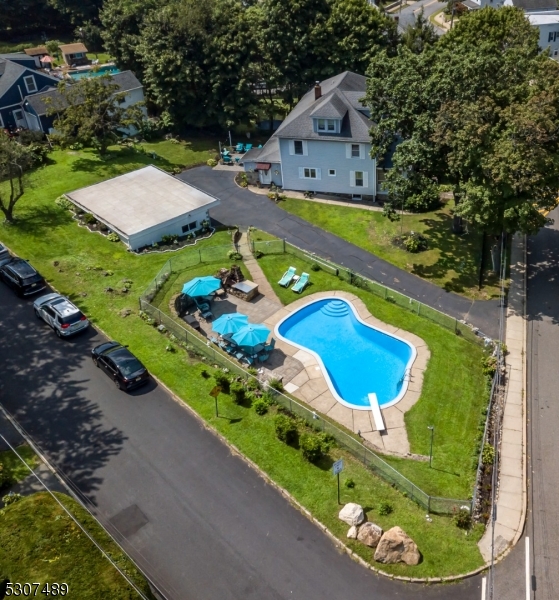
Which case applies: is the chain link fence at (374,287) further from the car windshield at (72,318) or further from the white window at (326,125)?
the car windshield at (72,318)

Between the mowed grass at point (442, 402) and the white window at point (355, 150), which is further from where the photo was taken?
the white window at point (355, 150)

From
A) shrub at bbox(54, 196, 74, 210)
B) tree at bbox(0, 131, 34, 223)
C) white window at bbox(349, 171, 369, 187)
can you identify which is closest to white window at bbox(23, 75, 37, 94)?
shrub at bbox(54, 196, 74, 210)

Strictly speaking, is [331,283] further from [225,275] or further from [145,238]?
[145,238]

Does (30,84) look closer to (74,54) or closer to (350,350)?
(74,54)

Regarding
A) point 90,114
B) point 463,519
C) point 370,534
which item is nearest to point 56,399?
point 370,534

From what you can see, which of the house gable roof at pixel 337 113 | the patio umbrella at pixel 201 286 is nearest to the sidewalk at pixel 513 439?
the house gable roof at pixel 337 113

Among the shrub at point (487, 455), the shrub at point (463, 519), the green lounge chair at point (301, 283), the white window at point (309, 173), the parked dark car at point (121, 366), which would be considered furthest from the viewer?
the white window at point (309, 173)
